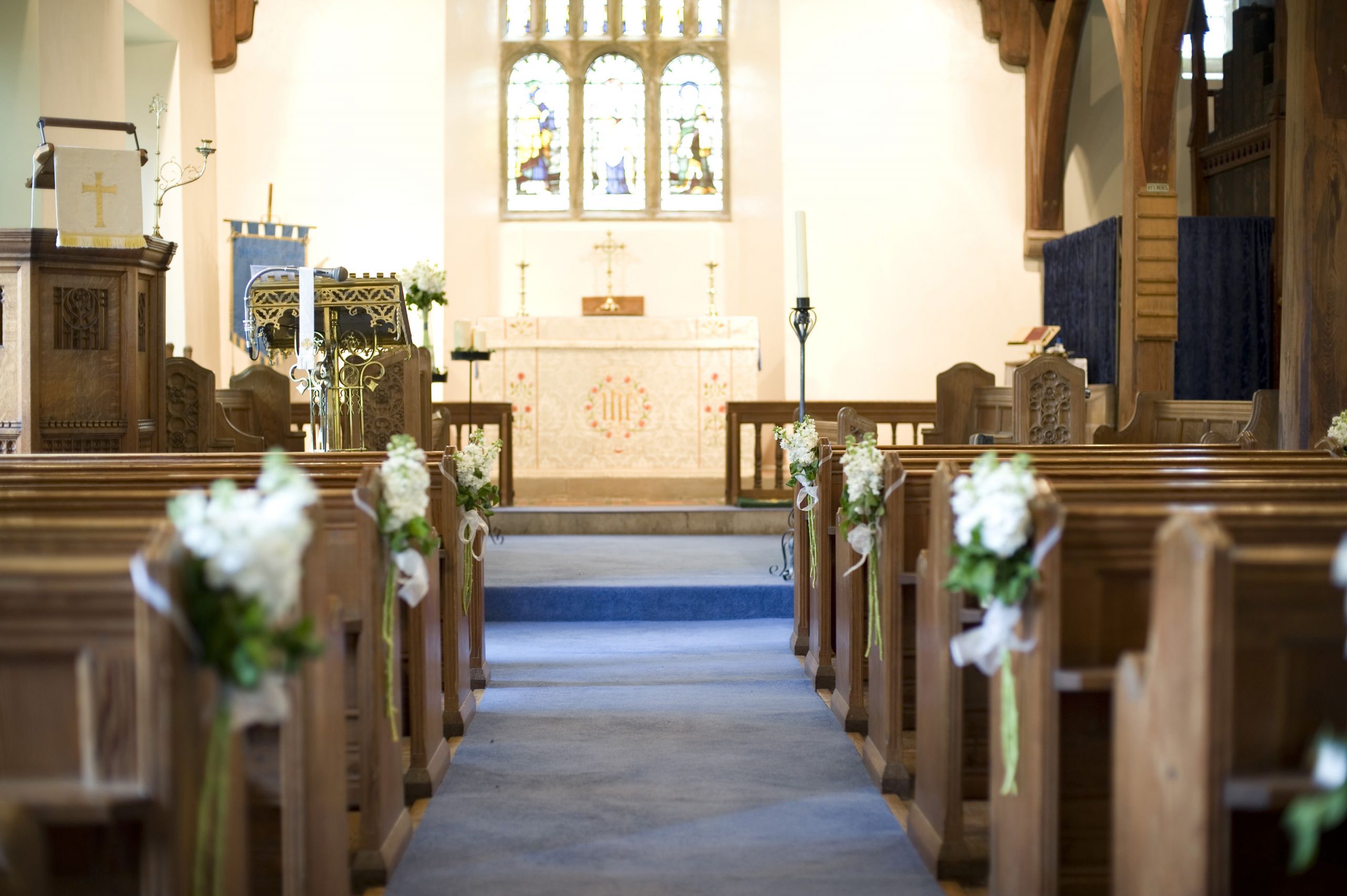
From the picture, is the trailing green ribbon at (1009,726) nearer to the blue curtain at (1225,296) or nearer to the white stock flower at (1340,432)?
the white stock flower at (1340,432)

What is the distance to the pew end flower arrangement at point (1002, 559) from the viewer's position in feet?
6.99

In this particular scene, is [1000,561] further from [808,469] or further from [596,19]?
[596,19]

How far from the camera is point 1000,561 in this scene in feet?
7.13

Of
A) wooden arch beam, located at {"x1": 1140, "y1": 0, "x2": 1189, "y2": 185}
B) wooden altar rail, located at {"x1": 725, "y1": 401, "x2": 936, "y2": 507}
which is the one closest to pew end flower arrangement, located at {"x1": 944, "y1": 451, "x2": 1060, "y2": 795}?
wooden altar rail, located at {"x1": 725, "y1": 401, "x2": 936, "y2": 507}

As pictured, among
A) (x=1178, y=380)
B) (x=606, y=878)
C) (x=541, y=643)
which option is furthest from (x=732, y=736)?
(x=1178, y=380)

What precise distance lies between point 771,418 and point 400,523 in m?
5.88

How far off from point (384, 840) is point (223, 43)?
29.4ft

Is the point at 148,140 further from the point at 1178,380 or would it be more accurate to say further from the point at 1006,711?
the point at 1006,711

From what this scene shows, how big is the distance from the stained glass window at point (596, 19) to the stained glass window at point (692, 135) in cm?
70

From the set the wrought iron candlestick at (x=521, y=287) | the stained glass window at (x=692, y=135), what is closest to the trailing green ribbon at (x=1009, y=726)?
the wrought iron candlestick at (x=521, y=287)

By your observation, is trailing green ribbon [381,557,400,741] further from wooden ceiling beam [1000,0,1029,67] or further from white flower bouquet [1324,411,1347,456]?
wooden ceiling beam [1000,0,1029,67]

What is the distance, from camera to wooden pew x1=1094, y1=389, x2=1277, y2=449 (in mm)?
5484

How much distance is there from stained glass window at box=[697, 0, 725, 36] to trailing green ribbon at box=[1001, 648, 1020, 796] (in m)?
10.3

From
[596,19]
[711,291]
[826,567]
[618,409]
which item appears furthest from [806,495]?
[596,19]
